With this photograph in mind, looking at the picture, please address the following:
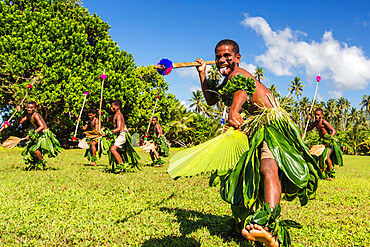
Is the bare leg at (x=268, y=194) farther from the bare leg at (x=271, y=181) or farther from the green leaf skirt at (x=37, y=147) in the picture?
the green leaf skirt at (x=37, y=147)

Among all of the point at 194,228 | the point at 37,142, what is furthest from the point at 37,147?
the point at 194,228

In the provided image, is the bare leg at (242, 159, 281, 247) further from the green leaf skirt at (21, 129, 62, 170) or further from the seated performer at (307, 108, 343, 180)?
the green leaf skirt at (21, 129, 62, 170)

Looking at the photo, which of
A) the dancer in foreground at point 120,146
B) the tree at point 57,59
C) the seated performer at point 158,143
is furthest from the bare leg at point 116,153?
the tree at point 57,59

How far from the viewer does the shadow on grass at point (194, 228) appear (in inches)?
126

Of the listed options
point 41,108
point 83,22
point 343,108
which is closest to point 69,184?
point 41,108

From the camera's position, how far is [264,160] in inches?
95.7

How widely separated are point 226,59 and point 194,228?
2.16 meters

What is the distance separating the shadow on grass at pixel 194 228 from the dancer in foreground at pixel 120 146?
13.7ft

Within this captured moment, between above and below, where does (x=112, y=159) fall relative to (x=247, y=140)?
below

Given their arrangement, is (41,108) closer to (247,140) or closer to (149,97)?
(149,97)

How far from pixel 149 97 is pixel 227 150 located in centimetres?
2514

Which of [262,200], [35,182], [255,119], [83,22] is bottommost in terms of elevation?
[35,182]

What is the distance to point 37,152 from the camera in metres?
8.44

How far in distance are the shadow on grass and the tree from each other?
1758cm
